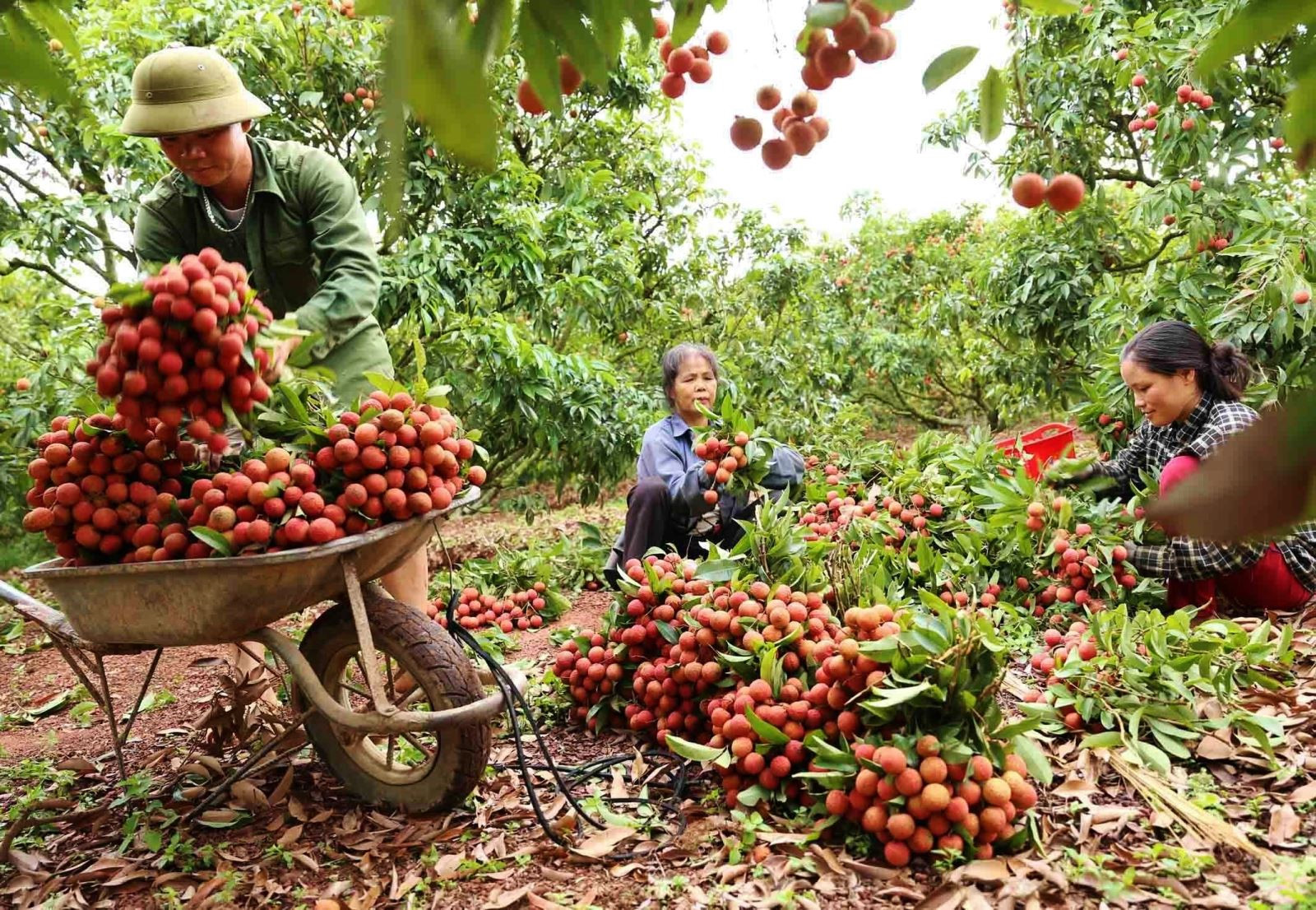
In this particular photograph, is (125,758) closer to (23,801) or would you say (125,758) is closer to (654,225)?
(23,801)

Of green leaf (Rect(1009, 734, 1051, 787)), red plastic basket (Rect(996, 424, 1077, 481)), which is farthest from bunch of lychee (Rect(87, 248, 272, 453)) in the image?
red plastic basket (Rect(996, 424, 1077, 481))

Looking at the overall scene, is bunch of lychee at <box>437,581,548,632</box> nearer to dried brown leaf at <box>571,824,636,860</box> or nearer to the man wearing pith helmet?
the man wearing pith helmet

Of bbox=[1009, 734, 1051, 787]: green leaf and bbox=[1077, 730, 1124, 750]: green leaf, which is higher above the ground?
bbox=[1009, 734, 1051, 787]: green leaf

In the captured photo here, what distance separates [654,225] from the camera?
638 cm

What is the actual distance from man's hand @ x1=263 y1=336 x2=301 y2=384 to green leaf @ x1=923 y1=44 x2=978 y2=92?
4.85ft

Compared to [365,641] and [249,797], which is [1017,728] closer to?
[365,641]

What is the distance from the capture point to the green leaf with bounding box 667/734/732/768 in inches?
83.4

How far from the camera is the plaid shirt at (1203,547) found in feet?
9.19

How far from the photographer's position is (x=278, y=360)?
1991 millimetres

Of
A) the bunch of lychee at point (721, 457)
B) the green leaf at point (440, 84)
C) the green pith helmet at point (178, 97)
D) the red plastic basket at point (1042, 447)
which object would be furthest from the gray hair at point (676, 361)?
the green leaf at point (440, 84)

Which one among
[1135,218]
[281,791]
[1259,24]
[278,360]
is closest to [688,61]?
[1259,24]

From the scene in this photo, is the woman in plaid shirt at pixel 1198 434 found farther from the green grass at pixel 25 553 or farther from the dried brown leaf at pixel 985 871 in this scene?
the green grass at pixel 25 553

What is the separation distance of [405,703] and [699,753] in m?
0.76

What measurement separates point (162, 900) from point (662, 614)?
136 centimetres
